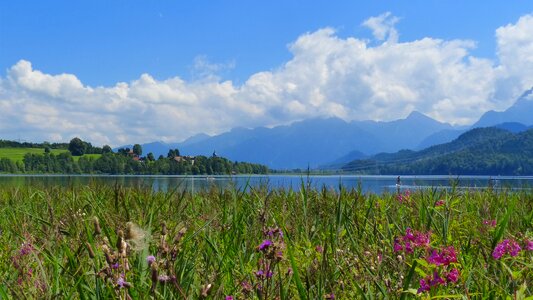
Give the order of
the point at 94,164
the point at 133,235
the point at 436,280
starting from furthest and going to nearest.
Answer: the point at 94,164 → the point at 436,280 → the point at 133,235

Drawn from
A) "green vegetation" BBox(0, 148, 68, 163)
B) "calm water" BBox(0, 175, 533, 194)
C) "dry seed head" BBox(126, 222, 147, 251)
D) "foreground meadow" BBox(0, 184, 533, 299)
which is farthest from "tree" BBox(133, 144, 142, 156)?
"dry seed head" BBox(126, 222, 147, 251)

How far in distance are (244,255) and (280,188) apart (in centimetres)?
623

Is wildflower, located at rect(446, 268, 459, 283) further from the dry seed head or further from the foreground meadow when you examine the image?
the dry seed head

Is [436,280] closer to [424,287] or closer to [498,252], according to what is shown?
[424,287]

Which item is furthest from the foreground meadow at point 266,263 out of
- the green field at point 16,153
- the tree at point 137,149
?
the tree at point 137,149

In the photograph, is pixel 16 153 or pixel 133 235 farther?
pixel 16 153

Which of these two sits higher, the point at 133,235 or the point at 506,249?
the point at 133,235

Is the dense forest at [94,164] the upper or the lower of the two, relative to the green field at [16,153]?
lower

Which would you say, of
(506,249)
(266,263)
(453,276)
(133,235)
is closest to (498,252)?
(506,249)

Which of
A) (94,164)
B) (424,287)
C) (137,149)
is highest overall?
(137,149)

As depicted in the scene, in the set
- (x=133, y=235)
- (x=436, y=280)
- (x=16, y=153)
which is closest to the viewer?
(x=133, y=235)

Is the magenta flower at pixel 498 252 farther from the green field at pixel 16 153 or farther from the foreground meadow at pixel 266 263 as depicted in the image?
the green field at pixel 16 153

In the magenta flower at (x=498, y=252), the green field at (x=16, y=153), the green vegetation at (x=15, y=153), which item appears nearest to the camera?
the magenta flower at (x=498, y=252)

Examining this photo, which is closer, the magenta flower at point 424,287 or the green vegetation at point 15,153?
the magenta flower at point 424,287
